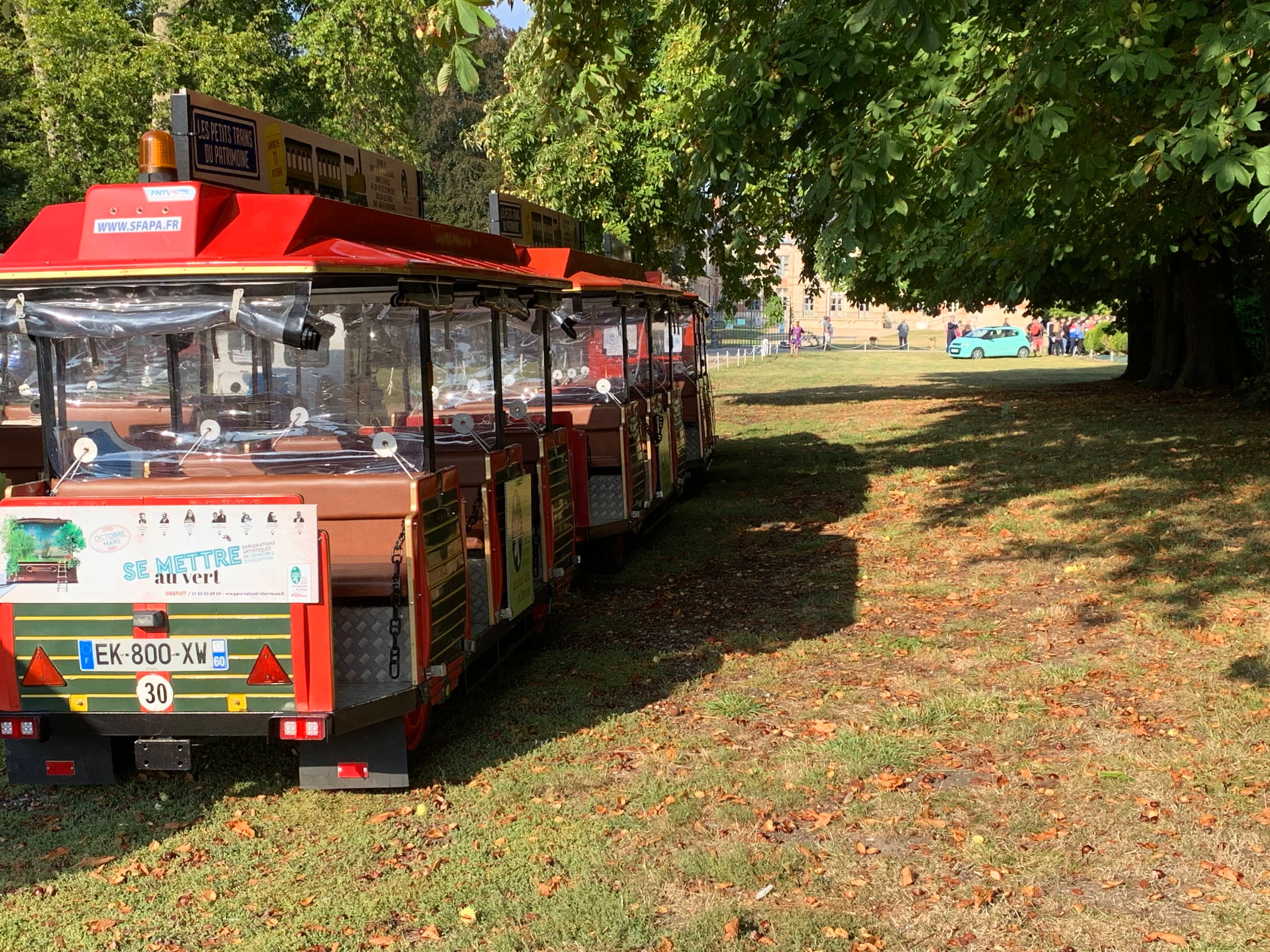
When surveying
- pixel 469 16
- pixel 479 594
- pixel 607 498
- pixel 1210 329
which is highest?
pixel 469 16

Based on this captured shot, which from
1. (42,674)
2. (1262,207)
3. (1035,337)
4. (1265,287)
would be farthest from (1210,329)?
(1035,337)

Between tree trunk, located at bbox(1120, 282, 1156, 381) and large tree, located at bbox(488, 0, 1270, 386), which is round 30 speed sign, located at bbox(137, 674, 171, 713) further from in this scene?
tree trunk, located at bbox(1120, 282, 1156, 381)

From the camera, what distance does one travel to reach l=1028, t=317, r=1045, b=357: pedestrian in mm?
59781

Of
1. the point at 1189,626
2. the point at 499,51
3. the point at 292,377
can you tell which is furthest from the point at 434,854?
the point at 499,51

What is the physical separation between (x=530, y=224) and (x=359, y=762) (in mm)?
7391

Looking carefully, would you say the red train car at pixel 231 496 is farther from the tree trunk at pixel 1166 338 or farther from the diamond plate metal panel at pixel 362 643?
the tree trunk at pixel 1166 338

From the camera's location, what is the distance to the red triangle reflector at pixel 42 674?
564 centimetres

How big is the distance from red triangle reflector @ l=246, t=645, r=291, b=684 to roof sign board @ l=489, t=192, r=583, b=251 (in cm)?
556

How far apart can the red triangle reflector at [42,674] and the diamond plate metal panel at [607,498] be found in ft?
18.0

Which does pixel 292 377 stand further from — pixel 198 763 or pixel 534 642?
pixel 534 642

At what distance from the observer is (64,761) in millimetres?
6031

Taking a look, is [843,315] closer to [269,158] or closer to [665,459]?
[665,459]

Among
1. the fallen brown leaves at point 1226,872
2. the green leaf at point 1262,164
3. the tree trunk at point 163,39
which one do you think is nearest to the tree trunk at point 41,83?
the tree trunk at point 163,39

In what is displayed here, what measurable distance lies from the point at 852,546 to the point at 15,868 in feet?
26.7
